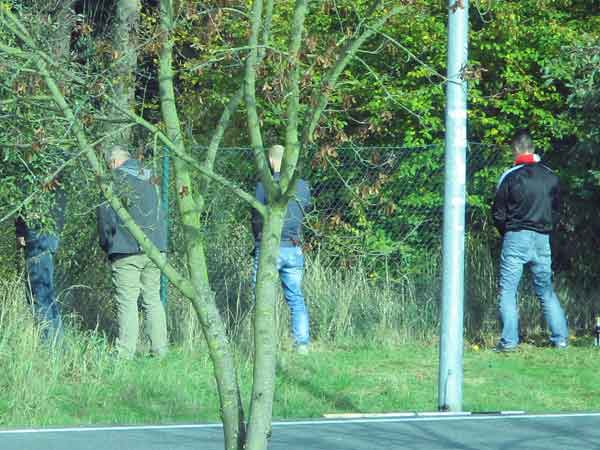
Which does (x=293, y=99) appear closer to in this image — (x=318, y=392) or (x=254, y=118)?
(x=254, y=118)

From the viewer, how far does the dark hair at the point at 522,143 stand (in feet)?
36.7

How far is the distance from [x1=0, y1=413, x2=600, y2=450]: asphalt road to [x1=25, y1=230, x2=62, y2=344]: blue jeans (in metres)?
2.84

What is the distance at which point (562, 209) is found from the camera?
42.5 ft

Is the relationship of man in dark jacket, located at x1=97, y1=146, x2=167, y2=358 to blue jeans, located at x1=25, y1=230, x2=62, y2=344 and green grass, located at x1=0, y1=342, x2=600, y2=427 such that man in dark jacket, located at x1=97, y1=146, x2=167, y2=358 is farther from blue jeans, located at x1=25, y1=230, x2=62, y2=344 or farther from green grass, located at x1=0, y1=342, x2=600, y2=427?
blue jeans, located at x1=25, y1=230, x2=62, y2=344

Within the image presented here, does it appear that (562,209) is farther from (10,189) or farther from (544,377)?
(10,189)

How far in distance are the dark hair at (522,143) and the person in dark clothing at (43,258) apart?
4102 mm

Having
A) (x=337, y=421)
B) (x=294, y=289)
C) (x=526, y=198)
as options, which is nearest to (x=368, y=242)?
(x=294, y=289)

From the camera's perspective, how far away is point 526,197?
11.1m

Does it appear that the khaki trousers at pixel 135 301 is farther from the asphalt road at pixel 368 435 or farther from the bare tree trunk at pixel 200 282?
the bare tree trunk at pixel 200 282

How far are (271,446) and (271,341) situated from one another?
2.54 metres

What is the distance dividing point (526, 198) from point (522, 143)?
516mm

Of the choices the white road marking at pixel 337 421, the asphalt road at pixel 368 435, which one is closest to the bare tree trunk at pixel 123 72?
the asphalt road at pixel 368 435

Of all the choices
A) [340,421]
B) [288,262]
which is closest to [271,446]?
[340,421]

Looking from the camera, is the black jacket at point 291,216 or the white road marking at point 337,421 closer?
the white road marking at point 337,421
